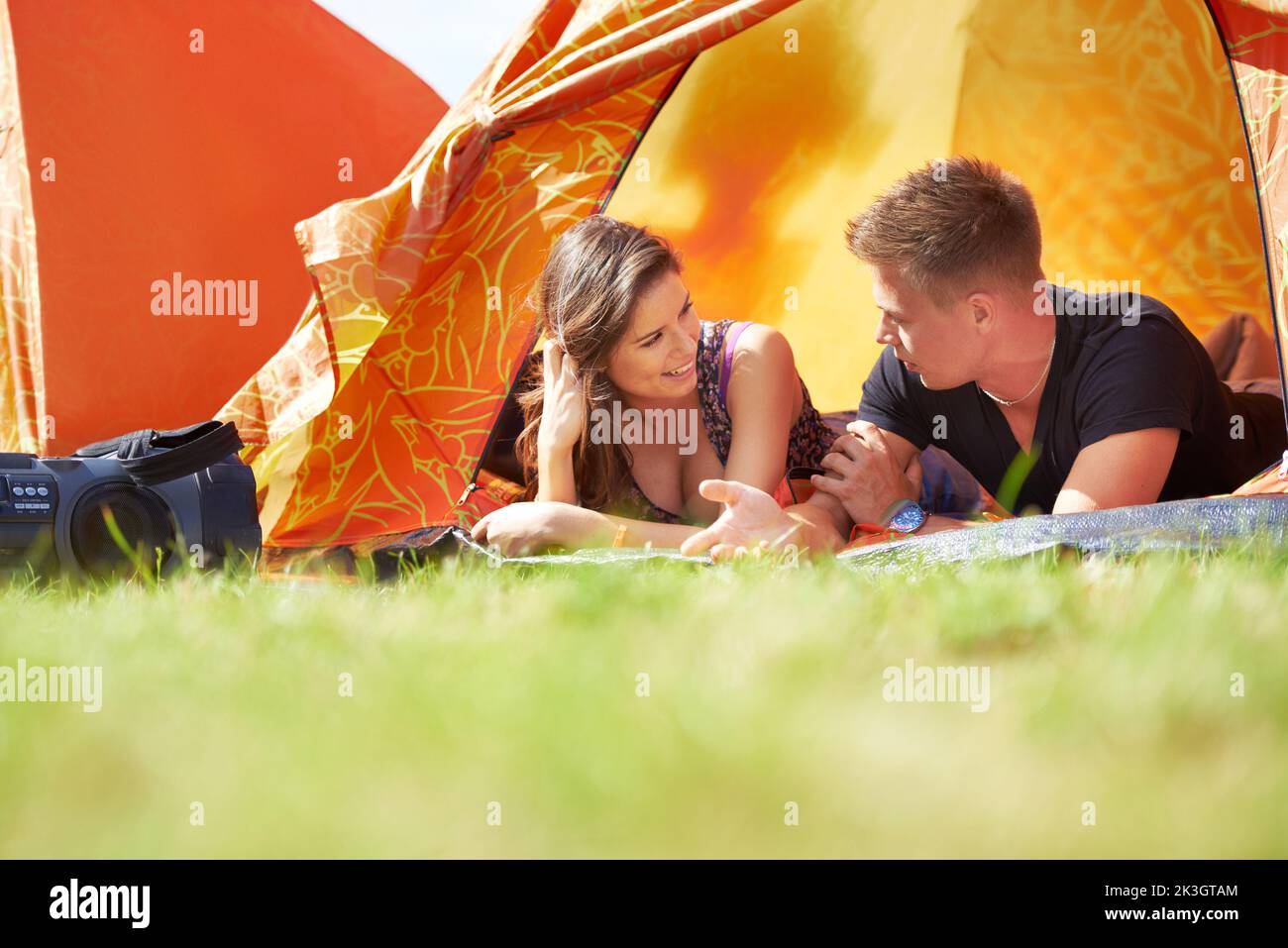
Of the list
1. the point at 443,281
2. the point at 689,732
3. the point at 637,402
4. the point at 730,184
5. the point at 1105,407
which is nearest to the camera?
the point at 689,732

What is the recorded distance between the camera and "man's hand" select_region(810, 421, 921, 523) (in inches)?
75.5

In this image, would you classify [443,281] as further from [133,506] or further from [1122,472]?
[1122,472]

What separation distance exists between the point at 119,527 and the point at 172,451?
121mm

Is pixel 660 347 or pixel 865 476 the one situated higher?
pixel 660 347

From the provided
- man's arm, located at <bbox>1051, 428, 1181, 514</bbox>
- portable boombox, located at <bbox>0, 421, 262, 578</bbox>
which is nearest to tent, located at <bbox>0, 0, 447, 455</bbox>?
portable boombox, located at <bbox>0, 421, 262, 578</bbox>

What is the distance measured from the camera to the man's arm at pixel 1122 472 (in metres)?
1.64

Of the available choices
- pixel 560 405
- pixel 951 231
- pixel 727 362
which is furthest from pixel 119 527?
pixel 951 231

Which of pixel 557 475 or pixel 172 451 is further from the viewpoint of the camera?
pixel 557 475

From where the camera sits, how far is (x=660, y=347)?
1.86 m

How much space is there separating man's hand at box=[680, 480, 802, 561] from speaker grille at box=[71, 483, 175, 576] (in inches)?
27.6

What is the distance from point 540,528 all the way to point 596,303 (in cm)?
36

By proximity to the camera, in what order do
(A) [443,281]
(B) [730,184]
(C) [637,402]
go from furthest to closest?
1. (B) [730,184]
2. (A) [443,281]
3. (C) [637,402]

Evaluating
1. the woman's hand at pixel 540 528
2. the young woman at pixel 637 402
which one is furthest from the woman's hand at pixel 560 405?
the woman's hand at pixel 540 528

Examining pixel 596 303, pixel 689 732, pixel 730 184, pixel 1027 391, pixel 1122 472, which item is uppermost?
pixel 730 184
